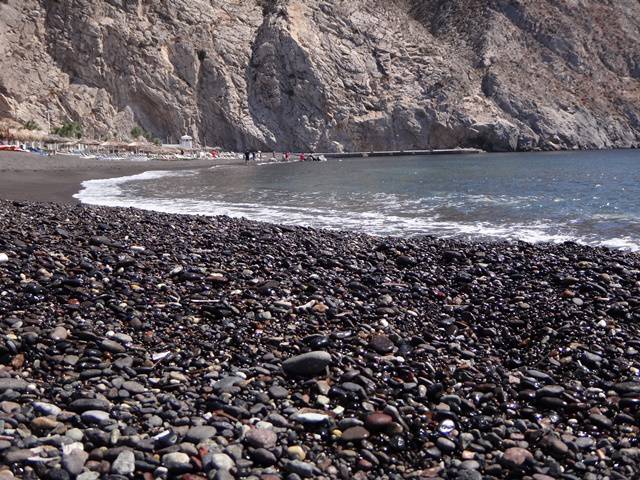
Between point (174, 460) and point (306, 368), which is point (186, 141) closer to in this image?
point (306, 368)

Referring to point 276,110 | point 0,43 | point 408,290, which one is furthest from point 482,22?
point 408,290

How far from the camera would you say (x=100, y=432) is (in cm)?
352

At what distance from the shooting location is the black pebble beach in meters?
3.53

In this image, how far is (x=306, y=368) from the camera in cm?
467

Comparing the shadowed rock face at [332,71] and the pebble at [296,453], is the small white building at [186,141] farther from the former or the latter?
the pebble at [296,453]

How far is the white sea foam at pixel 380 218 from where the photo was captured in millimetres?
13875

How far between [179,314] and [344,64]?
3722 inches

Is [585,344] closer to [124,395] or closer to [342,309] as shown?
[342,309]

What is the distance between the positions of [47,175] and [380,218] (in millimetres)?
24626

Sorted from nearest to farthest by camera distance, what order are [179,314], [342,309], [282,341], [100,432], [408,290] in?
[100,432], [282,341], [179,314], [342,309], [408,290]

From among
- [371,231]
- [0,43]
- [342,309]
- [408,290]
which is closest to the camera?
[342,309]

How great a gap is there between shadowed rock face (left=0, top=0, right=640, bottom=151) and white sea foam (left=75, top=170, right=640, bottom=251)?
56.6 meters

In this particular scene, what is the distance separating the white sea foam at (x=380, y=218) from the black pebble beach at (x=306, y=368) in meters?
5.73

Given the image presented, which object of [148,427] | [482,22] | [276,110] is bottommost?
[148,427]
